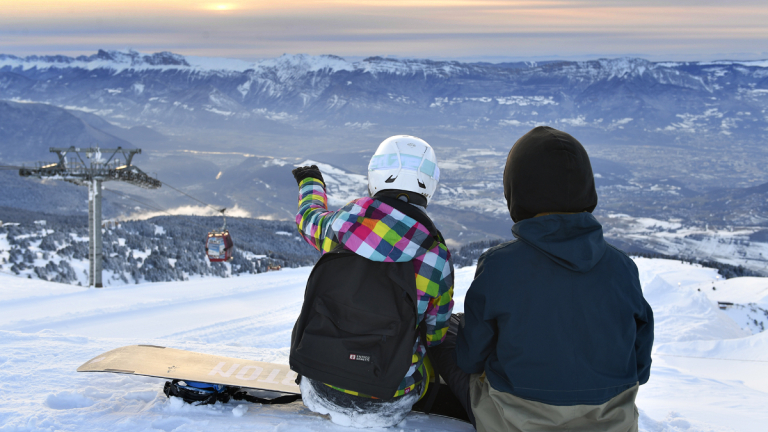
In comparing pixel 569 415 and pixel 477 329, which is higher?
pixel 477 329

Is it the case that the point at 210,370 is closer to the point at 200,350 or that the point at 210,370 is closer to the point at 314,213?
the point at 314,213

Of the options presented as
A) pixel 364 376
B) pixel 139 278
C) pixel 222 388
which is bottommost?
pixel 139 278

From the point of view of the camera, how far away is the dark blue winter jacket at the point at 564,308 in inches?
81.8

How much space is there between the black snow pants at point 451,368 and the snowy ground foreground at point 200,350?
0.22m

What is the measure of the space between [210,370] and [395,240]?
5.53ft

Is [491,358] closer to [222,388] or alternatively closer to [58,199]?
[222,388]

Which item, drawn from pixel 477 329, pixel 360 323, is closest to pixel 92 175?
pixel 360 323

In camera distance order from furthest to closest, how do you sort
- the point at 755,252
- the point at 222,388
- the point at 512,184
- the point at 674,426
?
the point at 755,252 < the point at 674,426 < the point at 222,388 < the point at 512,184

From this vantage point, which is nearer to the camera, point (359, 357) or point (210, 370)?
point (359, 357)

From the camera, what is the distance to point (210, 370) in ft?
10.2

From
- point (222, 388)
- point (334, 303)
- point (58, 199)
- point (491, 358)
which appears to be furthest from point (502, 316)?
point (58, 199)

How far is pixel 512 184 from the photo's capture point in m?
2.23

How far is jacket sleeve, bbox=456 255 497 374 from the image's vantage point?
7.25ft

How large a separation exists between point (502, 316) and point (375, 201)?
0.80 metres
